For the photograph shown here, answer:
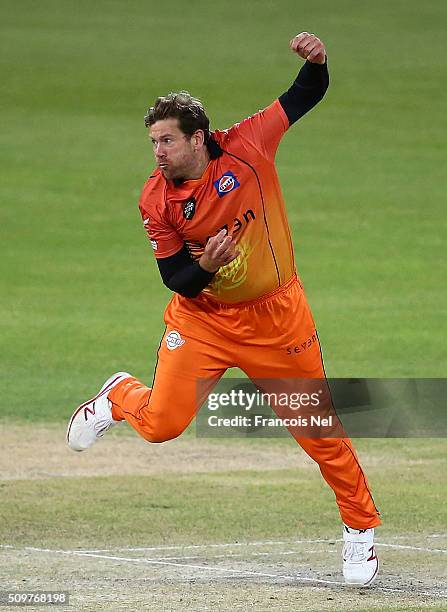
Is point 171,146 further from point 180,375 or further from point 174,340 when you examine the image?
point 180,375

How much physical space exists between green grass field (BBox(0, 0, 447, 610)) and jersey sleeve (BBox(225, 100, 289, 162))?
6.73 feet

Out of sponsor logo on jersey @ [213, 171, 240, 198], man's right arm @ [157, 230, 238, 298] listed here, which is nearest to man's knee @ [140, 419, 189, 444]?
man's right arm @ [157, 230, 238, 298]

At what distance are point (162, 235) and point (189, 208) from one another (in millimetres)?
185

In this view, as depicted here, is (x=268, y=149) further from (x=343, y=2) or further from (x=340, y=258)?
(x=343, y=2)

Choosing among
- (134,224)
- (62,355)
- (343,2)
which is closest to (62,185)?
(134,224)

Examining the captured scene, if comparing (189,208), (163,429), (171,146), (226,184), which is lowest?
(163,429)

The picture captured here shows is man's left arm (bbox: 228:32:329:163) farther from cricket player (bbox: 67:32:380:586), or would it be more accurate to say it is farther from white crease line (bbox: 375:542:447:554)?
white crease line (bbox: 375:542:447:554)

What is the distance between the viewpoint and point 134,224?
2039 centimetres

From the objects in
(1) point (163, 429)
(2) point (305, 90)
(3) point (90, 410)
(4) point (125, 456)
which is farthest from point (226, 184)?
(4) point (125, 456)

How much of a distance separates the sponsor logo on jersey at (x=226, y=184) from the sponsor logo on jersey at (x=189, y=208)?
0.42 ft

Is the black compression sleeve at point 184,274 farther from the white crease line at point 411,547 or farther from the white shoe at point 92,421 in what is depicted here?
the white crease line at point 411,547

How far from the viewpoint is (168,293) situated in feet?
56.5

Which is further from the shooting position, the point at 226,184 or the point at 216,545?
the point at 216,545

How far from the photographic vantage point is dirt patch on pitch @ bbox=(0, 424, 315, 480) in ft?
33.7
